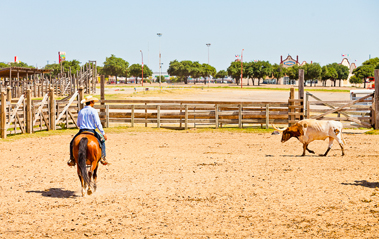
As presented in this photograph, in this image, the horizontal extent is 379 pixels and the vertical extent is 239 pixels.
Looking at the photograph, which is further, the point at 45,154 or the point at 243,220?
the point at 45,154

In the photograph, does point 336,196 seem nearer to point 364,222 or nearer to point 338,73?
point 364,222

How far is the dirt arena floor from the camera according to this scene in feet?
23.1

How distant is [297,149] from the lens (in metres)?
16.1

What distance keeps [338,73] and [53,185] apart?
156270 millimetres

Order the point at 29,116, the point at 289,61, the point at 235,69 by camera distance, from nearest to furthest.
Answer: the point at 29,116, the point at 235,69, the point at 289,61

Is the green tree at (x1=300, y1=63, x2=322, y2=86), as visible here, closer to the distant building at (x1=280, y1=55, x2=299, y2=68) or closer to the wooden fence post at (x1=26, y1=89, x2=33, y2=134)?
the distant building at (x1=280, y1=55, x2=299, y2=68)

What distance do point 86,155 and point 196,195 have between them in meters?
2.41

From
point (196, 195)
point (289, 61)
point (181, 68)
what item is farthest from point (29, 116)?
point (289, 61)

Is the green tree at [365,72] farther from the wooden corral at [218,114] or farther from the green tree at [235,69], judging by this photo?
the wooden corral at [218,114]

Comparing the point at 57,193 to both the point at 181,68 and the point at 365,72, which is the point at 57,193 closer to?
the point at 365,72

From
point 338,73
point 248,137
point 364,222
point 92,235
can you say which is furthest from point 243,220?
point 338,73

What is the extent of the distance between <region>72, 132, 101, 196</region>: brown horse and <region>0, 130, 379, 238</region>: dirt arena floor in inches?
12.5

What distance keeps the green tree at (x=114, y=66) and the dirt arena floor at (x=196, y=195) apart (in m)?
150

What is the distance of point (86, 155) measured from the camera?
9.00 meters
